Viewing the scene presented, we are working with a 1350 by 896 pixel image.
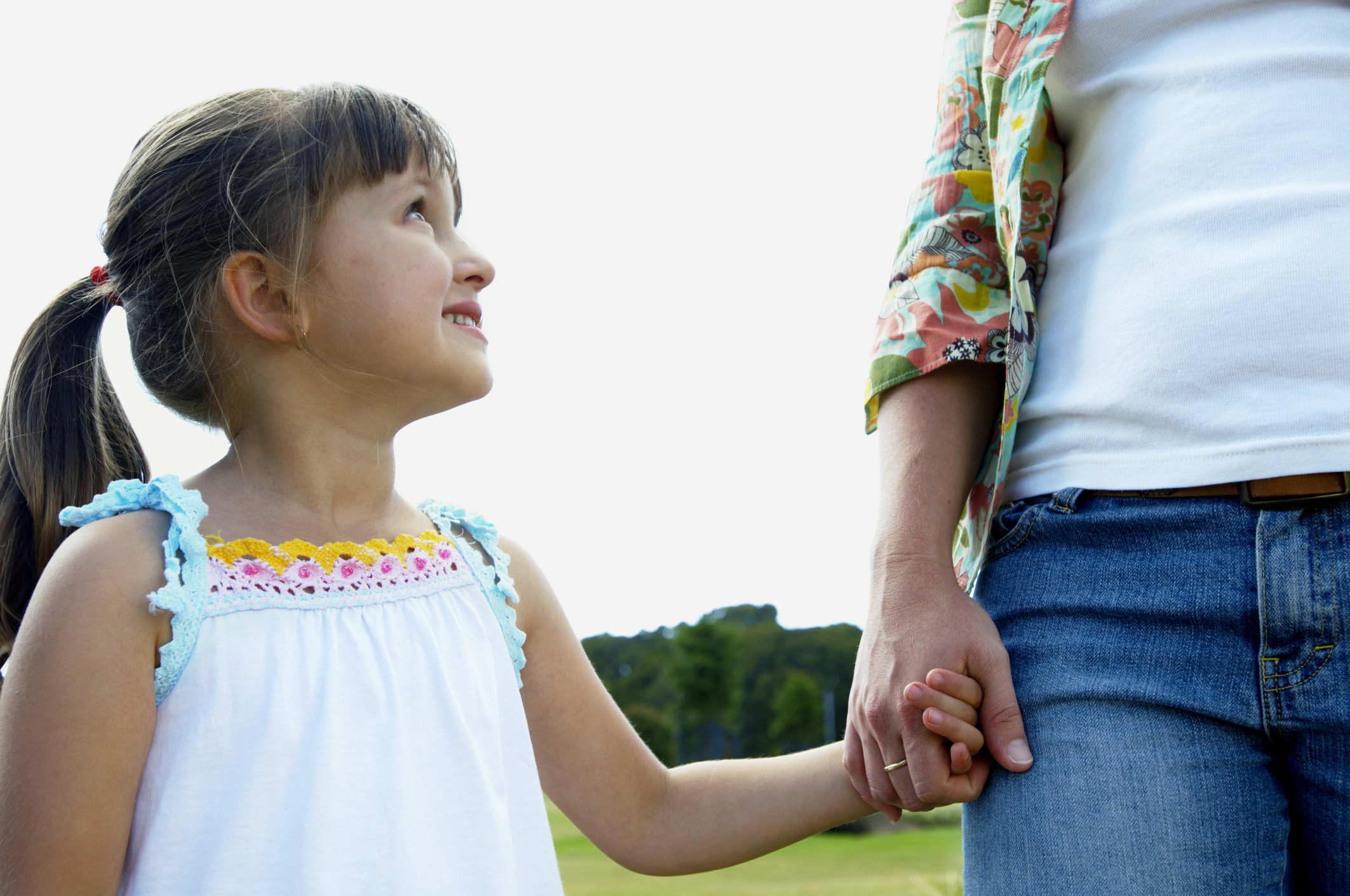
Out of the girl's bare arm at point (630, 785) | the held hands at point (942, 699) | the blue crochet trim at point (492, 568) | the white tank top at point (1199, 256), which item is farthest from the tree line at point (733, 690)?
the white tank top at point (1199, 256)

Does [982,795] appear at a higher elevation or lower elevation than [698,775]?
higher

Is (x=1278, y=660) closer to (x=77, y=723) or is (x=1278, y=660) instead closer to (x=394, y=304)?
(x=394, y=304)

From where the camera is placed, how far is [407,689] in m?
1.10

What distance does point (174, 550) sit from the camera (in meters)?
1.01

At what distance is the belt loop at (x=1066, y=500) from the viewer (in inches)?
38.7

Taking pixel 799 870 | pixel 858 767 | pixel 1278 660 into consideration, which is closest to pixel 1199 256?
pixel 1278 660

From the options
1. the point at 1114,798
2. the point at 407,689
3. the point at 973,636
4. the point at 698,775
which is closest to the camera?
the point at 1114,798

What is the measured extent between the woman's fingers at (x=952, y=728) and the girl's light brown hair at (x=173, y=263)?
2.86 ft

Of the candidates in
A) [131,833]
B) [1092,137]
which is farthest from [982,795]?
[131,833]

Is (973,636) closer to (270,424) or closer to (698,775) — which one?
(698,775)

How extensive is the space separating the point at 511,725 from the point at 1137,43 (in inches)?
41.2

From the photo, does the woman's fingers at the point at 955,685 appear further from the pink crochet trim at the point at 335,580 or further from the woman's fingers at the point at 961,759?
the pink crochet trim at the point at 335,580

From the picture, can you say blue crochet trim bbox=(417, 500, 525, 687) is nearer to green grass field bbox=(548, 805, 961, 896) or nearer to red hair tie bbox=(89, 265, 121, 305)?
red hair tie bbox=(89, 265, 121, 305)

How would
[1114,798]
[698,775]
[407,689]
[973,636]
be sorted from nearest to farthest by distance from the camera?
[1114,798]
[973,636]
[407,689]
[698,775]
